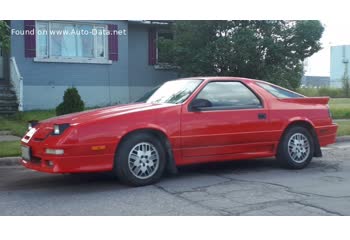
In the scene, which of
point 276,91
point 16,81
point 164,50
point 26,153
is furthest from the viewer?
point 164,50

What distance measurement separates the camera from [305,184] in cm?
625

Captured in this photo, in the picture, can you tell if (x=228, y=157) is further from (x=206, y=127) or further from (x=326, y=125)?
(x=326, y=125)

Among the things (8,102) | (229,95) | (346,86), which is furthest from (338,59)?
(229,95)

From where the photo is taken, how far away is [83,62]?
16.3 m

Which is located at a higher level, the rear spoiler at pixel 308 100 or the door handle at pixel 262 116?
the rear spoiler at pixel 308 100

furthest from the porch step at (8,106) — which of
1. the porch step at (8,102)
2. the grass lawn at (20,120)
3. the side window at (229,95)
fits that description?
the side window at (229,95)

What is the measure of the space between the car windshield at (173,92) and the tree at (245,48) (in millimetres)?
7873

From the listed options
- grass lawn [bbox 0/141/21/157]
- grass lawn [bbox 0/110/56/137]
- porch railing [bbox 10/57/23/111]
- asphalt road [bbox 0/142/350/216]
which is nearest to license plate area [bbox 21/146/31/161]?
asphalt road [bbox 0/142/350/216]

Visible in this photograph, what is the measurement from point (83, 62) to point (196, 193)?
450 inches

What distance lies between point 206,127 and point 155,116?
2.52 ft

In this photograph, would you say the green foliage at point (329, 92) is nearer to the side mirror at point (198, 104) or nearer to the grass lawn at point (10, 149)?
the grass lawn at point (10, 149)

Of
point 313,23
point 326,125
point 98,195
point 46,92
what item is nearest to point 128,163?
point 98,195

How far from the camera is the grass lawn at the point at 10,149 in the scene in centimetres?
848

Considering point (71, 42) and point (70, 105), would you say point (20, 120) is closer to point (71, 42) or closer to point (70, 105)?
point (70, 105)
